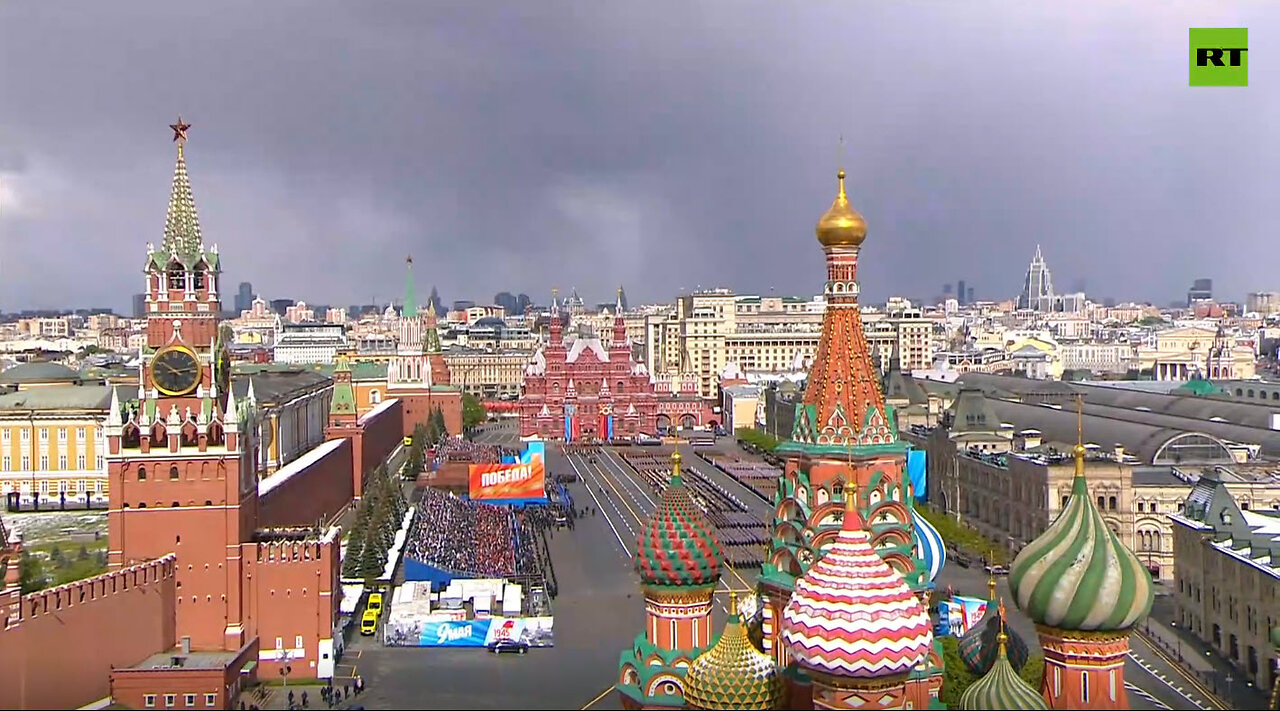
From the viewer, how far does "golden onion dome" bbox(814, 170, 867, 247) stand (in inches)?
756

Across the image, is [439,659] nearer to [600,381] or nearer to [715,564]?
[715,564]

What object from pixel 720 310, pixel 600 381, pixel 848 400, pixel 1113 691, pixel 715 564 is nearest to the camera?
pixel 1113 691

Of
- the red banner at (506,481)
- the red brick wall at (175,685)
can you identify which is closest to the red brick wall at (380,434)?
the red banner at (506,481)

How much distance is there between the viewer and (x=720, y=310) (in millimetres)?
118938

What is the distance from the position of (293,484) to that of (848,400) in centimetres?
2520

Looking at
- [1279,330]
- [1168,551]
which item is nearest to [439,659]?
[1168,551]

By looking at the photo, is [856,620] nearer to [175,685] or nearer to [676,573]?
[676,573]

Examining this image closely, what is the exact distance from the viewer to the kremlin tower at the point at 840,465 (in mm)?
17859

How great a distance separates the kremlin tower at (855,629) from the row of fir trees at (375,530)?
25.6 m

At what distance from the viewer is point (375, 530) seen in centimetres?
4081

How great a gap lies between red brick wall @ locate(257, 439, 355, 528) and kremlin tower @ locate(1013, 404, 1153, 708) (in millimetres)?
21216

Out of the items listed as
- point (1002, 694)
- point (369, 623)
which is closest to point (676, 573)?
point (1002, 694)

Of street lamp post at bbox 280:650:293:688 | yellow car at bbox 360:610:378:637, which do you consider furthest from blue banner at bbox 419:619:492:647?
street lamp post at bbox 280:650:293:688

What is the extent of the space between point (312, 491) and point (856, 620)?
33162 mm
